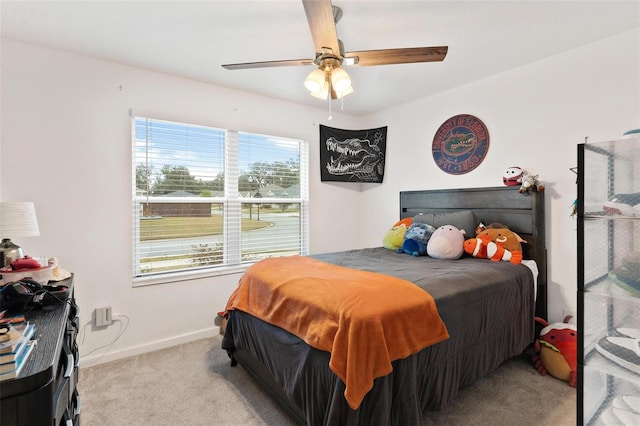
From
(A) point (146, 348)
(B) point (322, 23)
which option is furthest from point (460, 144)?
(A) point (146, 348)

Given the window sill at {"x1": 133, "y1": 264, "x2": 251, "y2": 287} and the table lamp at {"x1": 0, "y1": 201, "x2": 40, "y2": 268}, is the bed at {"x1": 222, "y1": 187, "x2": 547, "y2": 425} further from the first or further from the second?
the table lamp at {"x1": 0, "y1": 201, "x2": 40, "y2": 268}

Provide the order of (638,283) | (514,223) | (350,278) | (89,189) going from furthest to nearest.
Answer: (514,223)
(89,189)
(350,278)
(638,283)

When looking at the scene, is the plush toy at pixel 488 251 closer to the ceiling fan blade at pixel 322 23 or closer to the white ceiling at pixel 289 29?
the white ceiling at pixel 289 29

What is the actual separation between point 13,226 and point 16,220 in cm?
4

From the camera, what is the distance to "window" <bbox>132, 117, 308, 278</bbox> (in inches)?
115

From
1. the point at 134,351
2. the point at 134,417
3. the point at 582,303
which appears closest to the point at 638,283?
the point at 582,303

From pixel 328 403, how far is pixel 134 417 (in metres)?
1.31

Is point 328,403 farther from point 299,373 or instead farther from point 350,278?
point 350,278

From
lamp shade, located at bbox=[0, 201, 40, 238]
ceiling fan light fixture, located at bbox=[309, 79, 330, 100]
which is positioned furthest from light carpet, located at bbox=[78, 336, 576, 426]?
ceiling fan light fixture, located at bbox=[309, 79, 330, 100]

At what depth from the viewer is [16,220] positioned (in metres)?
1.92

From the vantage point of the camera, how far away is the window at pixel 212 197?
9.57ft

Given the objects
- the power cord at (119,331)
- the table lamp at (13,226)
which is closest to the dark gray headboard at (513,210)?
the power cord at (119,331)

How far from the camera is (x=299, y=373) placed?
1.59 meters

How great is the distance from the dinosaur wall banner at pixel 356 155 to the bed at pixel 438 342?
1471mm
